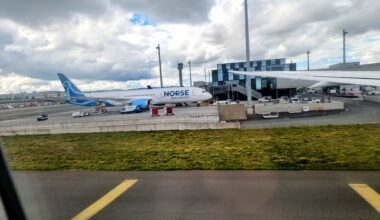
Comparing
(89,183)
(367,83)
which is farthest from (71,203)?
(367,83)

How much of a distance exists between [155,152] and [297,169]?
4.77m

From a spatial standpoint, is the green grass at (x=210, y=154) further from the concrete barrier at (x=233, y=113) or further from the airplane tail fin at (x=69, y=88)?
the airplane tail fin at (x=69, y=88)

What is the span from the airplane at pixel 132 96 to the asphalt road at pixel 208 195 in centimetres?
3689

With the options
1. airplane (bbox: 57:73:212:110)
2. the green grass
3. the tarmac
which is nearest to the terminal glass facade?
airplane (bbox: 57:73:212:110)

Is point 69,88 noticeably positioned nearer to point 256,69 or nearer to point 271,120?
point 271,120

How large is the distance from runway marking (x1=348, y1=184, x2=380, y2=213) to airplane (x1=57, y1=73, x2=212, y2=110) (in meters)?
38.8

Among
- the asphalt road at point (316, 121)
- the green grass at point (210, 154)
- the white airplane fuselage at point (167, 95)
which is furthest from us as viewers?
the white airplane fuselage at point (167, 95)

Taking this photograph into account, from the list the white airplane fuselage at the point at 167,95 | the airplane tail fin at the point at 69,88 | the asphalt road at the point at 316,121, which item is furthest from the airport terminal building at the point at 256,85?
the asphalt road at the point at 316,121

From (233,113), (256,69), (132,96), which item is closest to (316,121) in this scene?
(233,113)

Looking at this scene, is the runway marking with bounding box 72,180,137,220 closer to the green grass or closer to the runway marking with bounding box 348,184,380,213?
the green grass

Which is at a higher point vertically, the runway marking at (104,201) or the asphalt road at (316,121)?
the runway marking at (104,201)

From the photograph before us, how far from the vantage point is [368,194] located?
5.38 m

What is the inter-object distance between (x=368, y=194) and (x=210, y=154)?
4730 mm

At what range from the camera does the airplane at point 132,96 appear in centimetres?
4453
